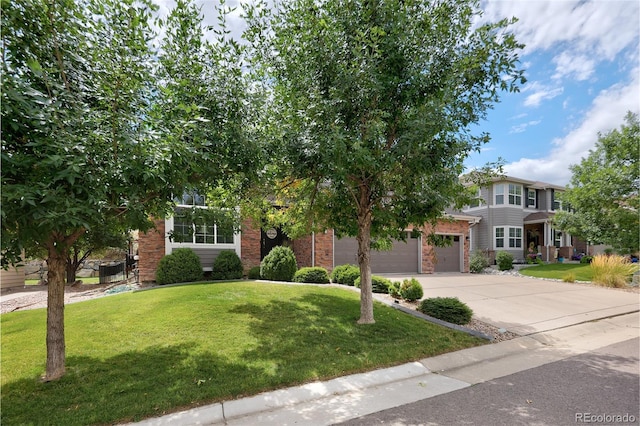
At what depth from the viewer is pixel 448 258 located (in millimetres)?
18453

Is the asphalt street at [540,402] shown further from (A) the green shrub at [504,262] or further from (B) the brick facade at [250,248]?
(A) the green shrub at [504,262]

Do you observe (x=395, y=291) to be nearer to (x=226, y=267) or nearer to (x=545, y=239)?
(x=226, y=267)

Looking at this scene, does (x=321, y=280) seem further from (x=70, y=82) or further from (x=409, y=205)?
(x=70, y=82)

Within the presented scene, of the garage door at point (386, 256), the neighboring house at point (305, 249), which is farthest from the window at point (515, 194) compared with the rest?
the garage door at point (386, 256)

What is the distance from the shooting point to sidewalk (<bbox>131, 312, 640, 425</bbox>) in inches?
137

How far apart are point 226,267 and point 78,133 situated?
31.7 ft

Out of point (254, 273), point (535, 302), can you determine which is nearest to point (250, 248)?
point (254, 273)

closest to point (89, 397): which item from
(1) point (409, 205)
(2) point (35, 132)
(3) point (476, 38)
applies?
(2) point (35, 132)

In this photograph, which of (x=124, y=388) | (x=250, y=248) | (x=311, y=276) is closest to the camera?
(x=124, y=388)

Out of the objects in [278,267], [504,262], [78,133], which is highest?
[78,133]

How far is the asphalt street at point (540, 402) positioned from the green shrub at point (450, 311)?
213 cm

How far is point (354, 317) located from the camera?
697cm

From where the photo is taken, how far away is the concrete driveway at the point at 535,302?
767 cm

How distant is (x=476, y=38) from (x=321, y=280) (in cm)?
871
